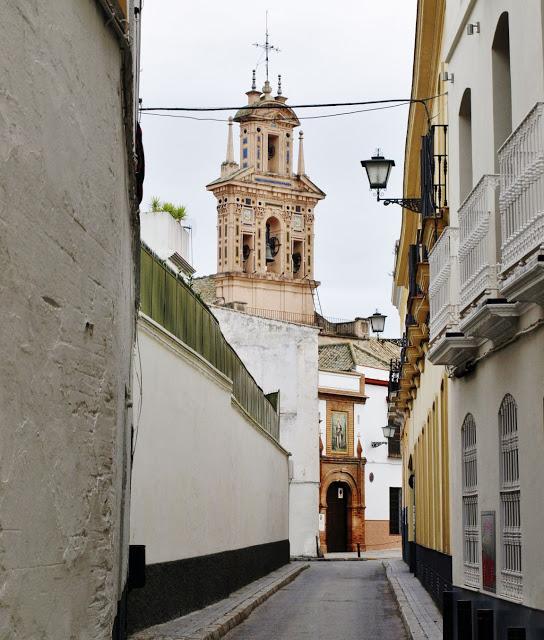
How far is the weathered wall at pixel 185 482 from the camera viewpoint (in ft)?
41.3

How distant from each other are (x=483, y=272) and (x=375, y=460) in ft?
159

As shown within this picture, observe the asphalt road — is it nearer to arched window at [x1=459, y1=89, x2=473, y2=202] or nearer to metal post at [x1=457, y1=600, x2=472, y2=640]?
metal post at [x1=457, y1=600, x2=472, y2=640]

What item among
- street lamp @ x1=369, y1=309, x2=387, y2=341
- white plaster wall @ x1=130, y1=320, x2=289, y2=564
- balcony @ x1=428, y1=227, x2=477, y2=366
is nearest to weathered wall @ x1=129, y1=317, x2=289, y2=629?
white plaster wall @ x1=130, y1=320, x2=289, y2=564

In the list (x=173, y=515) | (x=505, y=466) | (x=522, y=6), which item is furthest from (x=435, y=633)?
(x=522, y=6)

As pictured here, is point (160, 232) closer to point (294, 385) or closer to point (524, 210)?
point (294, 385)

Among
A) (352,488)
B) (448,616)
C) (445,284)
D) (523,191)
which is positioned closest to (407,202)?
(445,284)

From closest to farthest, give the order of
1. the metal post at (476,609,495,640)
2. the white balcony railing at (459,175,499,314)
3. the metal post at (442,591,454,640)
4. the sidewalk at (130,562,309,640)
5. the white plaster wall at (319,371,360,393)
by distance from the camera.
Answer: the metal post at (476,609,495,640)
the white balcony railing at (459,175,499,314)
the metal post at (442,591,454,640)
the sidewalk at (130,562,309,640)
the white plaster wall at (319,371,360,393)

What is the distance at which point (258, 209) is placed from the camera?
77.4 metres

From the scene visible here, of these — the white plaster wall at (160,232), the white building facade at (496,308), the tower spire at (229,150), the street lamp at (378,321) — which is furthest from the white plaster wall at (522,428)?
the tower spire at (229,150)

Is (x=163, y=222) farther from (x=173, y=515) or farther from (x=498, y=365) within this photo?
(x=498, y=365)

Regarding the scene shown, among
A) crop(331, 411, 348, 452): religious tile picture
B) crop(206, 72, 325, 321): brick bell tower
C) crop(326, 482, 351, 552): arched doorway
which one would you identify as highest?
crop(206, 72, 325, 321): brick bell tower

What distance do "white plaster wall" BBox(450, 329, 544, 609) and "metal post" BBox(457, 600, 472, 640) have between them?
0.40 m

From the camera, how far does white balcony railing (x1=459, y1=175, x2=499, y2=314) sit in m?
9.54

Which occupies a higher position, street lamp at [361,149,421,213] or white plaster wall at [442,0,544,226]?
street lamp at [361,149,421,213]
